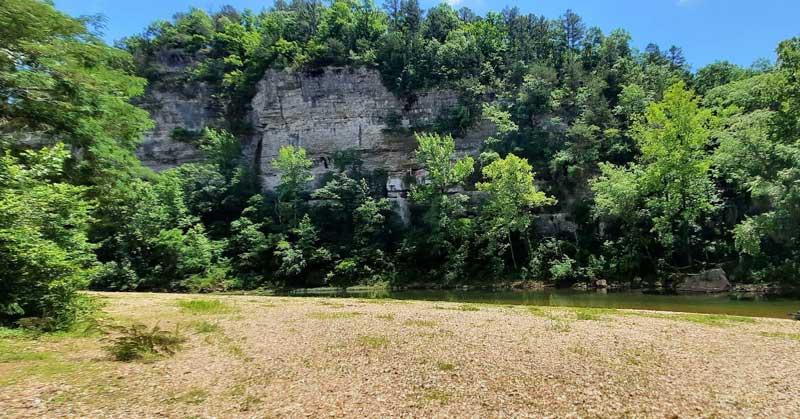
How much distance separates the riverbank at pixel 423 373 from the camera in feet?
19.0

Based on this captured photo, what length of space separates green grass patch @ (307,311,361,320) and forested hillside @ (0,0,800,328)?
7035 mm

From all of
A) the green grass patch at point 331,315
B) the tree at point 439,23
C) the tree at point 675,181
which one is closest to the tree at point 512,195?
the tree at point 675,181

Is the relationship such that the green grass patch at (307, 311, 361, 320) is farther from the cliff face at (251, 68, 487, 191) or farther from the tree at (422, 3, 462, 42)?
Result: the tree at (422, 3, 462, 42)

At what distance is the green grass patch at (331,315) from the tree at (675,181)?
26.6 m

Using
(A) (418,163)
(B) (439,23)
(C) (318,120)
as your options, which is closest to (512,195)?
(A) (418,163)

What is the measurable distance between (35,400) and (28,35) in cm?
1099

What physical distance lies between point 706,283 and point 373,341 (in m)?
27.5

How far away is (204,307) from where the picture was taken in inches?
679

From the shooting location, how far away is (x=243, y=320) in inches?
547

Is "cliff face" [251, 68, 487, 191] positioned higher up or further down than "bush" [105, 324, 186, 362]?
higher up

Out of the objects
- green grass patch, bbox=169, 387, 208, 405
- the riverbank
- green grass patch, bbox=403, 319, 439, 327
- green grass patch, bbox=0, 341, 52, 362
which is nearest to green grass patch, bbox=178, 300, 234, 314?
the riverbank

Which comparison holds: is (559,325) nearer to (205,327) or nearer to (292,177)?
(205,327)

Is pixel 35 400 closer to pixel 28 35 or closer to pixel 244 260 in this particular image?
pixel 28 35

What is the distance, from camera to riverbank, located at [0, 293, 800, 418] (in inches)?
228
